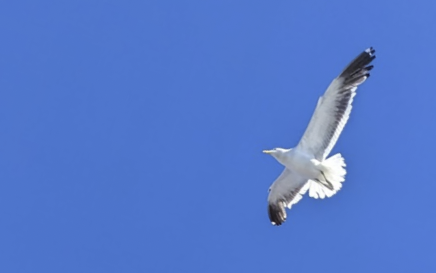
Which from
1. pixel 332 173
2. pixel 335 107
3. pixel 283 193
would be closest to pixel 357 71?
pixel 335 107

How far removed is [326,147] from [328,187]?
62cm

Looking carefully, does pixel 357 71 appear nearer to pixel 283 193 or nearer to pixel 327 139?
pixel 327 139

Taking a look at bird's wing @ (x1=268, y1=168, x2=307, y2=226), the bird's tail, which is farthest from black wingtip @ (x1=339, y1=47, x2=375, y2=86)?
bird's wing @ (x1=268, y1=168, x2=307, y2=226)

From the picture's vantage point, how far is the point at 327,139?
52.0 ft

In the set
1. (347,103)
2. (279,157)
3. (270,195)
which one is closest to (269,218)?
(270,195)

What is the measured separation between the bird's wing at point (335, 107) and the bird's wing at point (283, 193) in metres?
1.09

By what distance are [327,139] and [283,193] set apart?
1.65m

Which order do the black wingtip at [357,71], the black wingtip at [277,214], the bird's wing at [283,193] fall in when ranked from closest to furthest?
the black wingtip at [357,71] → the bird's wing at [283,193] → the black wingtip at [277,214]

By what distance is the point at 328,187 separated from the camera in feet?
52.9

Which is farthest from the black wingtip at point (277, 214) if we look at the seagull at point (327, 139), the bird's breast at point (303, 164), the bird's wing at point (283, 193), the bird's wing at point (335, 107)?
the bird's wing at point (335, 107)

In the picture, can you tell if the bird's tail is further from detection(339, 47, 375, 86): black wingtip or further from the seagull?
detection(339, 47, 375, 86): black wingtip

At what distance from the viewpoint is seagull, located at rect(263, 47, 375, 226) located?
15445 millimetres

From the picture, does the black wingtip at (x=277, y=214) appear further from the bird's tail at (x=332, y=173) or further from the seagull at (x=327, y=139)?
the bird's tail at (x=332, y=173)

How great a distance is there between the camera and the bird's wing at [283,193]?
55.6ft
